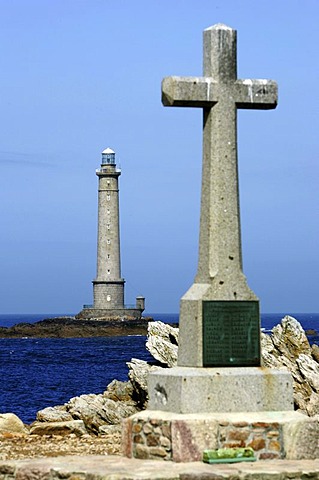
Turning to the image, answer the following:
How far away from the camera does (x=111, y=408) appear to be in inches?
744

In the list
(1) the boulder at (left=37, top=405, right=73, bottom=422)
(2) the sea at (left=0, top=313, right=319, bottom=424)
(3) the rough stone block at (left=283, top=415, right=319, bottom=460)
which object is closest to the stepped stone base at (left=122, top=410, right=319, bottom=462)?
(3) the rough stone block at (left=283, top=415, right=319, bottom=460)

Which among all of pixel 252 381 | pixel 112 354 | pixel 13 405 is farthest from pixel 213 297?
pixel 112 354

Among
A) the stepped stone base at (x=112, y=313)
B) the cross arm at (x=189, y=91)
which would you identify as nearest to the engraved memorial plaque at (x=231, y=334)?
the cross arm at (x=189, y=91)

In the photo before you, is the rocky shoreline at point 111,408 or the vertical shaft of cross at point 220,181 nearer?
the vertical shaft of cross at point 220,181

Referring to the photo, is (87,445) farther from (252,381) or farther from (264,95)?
(264,95)

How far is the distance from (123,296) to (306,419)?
2827 inches

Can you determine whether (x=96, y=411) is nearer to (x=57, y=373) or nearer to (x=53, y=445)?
(x=53, y=445)

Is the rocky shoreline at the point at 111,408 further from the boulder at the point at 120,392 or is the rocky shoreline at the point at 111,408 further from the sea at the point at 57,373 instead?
the sea at the point at 57,373

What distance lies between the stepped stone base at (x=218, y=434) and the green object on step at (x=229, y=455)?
0.33 ft

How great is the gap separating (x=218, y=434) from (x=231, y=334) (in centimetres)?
104

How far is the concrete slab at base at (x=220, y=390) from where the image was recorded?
10.4 m

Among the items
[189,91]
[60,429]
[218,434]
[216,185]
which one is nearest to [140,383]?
[60,429]

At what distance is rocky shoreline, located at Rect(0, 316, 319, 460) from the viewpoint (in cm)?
1396

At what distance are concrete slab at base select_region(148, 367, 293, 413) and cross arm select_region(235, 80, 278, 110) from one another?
8.30 ft
